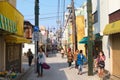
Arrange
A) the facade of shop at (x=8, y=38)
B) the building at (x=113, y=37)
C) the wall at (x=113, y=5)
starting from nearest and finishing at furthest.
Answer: the facade of shop at (x=8, y=38), the building at (x=113, y=37), the wall at (x=113, y=5)

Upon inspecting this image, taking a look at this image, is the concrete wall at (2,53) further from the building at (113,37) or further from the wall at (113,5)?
the wall at (113,5)

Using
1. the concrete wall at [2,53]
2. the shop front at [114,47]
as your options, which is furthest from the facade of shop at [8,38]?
the shop front at [114,47]

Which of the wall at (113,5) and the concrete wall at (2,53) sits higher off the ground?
the wall at (113,5)

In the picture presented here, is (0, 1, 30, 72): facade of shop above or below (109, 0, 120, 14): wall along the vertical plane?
below

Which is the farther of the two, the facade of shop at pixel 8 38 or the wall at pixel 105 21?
the wall at pixel 105 21

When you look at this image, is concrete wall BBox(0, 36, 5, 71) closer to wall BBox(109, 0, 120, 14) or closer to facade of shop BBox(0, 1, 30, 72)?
facade of shop BBox(0, 1, 30, 72)

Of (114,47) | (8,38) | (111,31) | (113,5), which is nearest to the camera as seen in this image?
(111,31)

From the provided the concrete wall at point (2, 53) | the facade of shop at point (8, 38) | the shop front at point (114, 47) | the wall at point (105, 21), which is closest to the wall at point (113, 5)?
the wall at point (105, 21)

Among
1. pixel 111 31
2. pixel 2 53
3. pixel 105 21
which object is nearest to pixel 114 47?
pixel 111 31

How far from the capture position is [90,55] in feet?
73.6

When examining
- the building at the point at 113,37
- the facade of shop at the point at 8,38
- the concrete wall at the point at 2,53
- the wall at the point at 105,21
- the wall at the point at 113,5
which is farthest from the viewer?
the wall at the point at 105,21

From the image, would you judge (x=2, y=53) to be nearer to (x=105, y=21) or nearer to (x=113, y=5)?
(x=113, y=5)

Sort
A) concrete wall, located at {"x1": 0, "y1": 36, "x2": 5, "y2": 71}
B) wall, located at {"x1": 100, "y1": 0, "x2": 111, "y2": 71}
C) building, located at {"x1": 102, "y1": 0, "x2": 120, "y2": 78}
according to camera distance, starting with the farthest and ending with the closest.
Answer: wall, located at {"x1": 100, "y1": 0, "x2": 111, "y2": 71} < building, located at {"x1": 102, "y1": 0, "x2": 120, "y2": 78} < concrete wall, located at {"x1": 0, "y1": 36, "x2": 5, "y2": 71}

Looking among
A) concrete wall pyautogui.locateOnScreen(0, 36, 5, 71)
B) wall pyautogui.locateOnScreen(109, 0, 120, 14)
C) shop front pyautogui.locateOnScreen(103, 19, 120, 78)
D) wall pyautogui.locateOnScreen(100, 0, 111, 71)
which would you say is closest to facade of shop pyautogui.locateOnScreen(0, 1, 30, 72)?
concrete wall pyautogui.locateOnScreen(0, 36, 5, 71)
